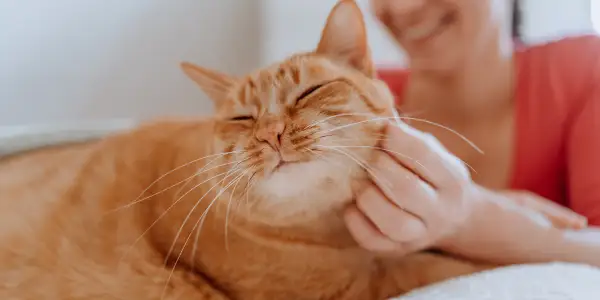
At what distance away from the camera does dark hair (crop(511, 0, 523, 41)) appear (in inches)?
50.9

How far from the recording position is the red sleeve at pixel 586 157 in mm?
958

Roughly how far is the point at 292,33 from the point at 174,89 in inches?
19.1

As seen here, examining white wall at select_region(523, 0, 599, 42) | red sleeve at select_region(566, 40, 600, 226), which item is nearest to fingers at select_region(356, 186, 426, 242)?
red sleeve at select_region(566, 40, 600, 226)

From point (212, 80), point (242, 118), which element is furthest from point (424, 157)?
point (212, 80)

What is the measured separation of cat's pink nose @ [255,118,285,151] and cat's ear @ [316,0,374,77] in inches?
6.8

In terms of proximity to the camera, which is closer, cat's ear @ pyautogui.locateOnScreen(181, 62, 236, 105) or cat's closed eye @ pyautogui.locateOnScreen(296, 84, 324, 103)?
cat's closed eye @ pyautogui.locateOnScreen(296, 84, 324, 103)

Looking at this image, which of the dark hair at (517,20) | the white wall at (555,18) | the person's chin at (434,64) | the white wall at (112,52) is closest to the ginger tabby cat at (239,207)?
the person's chin at (434,64)

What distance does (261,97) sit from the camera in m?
0.78

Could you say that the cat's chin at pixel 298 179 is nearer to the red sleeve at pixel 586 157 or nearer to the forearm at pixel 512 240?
the forearm at pixel 512 240

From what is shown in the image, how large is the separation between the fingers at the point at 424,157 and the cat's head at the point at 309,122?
3cm

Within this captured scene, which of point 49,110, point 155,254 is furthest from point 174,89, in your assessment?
point 155,254

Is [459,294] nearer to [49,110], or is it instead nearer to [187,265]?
[187,265]

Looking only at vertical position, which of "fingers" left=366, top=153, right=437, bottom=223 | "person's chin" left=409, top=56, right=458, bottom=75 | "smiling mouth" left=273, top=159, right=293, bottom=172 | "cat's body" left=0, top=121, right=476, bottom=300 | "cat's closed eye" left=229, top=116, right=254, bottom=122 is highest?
"person's chin" left=409, top=56, right=458, bottom=75

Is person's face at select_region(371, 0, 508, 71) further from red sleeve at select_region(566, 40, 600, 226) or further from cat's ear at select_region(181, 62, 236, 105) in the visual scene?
cat's ear at select_region(181, 62, 236, 105)
